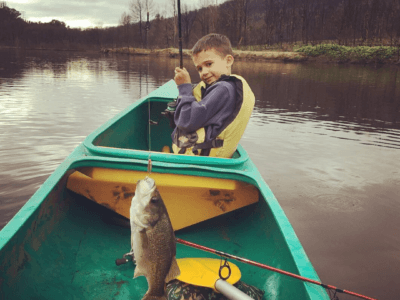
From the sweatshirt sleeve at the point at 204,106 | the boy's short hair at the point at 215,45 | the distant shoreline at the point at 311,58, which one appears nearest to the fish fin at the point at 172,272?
the sweatshirt sleeve at the point at 204,106

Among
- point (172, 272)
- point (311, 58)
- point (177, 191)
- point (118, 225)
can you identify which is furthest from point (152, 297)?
point (311, 58)

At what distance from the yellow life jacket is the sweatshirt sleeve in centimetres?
7

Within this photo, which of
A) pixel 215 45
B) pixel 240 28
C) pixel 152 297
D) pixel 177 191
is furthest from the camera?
pixel 240 28

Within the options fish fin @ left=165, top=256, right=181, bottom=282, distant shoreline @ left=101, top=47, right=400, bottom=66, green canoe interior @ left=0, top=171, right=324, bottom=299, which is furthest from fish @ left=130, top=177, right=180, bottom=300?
distant shoreline @ left=101, top=47, right=400, bottom=66

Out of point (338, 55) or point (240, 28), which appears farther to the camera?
point (240, 28)

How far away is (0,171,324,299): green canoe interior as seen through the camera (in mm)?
1954

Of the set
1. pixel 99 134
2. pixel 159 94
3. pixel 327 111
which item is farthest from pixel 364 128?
pixel 99 134

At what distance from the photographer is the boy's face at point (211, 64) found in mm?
2920

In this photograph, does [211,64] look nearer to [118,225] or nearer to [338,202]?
[118,225]

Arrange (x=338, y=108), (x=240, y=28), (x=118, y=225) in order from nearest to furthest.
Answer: (x=118, y=225), (x=338, y=108), (x=240, y=28)

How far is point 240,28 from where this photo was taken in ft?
225

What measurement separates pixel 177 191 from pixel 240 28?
7116 centimetres

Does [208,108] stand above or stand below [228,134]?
above

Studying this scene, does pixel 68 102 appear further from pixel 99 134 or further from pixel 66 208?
pixel 66 208
